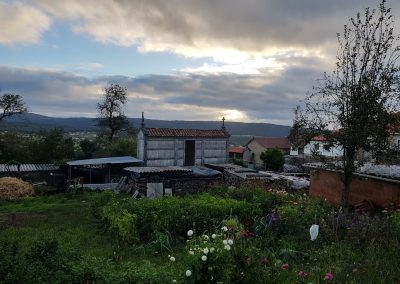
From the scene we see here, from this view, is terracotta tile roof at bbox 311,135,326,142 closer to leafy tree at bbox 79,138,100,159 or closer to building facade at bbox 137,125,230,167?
building facade at bbox 137,125,230,167

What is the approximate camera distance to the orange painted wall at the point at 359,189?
16.0 m

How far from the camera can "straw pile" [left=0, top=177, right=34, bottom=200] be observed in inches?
983

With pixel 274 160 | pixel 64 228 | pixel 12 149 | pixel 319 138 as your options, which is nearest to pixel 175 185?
pixel 64 228

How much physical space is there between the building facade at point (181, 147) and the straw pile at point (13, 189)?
9.54m

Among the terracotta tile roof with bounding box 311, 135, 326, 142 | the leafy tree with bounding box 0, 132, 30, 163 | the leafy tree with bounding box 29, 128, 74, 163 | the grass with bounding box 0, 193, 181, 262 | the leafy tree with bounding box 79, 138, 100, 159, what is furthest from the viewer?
the leafy tree with bounding box 79, 138, 100, 159

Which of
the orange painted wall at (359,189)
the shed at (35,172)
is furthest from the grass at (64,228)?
the orange painted wall at (359,189)

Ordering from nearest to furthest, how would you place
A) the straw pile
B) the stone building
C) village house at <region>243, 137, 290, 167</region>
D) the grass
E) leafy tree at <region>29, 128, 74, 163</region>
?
1. the grass
2. the straw pile
3. the stone building
4. leafy tree at <region>29, 128, 74, 163</region>
5. village house at <region>243, 137, 290, 167</region>

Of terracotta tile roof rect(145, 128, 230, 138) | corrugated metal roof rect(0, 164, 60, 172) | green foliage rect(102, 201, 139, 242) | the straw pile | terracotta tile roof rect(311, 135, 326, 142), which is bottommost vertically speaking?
the straw pile

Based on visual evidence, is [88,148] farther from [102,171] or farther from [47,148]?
[102,171]

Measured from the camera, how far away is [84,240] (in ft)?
41.9

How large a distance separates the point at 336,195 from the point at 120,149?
84.0ft

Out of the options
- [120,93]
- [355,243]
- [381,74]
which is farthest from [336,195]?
[120,93]

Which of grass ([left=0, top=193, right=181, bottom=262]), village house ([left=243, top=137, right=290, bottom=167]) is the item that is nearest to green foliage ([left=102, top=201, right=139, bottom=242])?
grass ([left=0, top=193, right=181, bottom=262])

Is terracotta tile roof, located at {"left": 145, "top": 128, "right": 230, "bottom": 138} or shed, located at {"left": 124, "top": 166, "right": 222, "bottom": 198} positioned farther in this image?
terracotta tile roof, located at {"left": 145, "top": 128, "right": 230, "bottom": 138}
